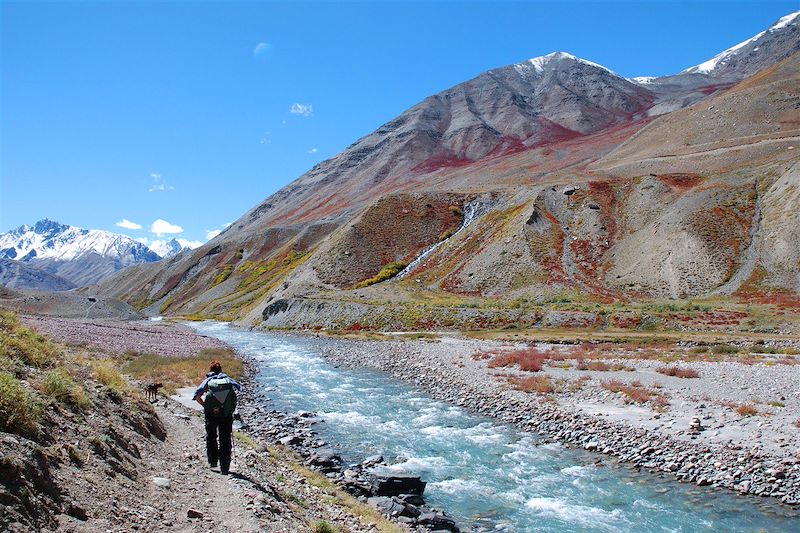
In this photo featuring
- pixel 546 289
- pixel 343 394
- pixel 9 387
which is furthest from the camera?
pixel 546 289

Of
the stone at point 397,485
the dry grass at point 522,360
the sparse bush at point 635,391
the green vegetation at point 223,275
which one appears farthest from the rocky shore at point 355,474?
the green vegetation at point 223,275

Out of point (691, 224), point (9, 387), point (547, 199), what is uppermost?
point (547, 199)

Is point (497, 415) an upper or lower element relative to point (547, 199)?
lower

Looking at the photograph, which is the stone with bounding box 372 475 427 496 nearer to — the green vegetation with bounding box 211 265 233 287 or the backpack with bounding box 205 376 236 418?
the backpack with bounding box 205 376 236 418

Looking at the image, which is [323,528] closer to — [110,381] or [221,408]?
[221,408]

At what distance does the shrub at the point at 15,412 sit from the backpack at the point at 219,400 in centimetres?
358

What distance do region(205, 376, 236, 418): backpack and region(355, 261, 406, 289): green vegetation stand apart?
266 feet

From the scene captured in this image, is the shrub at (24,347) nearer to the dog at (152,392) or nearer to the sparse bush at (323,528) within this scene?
the dog at (152,392)

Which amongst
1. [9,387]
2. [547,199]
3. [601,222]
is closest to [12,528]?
[9,387]

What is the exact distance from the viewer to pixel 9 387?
9414 mm

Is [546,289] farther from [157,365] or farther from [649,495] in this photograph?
[649,495]

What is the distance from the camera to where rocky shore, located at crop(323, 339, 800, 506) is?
16.5 meters

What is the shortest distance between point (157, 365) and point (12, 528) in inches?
1216

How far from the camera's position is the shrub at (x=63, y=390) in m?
12.0
